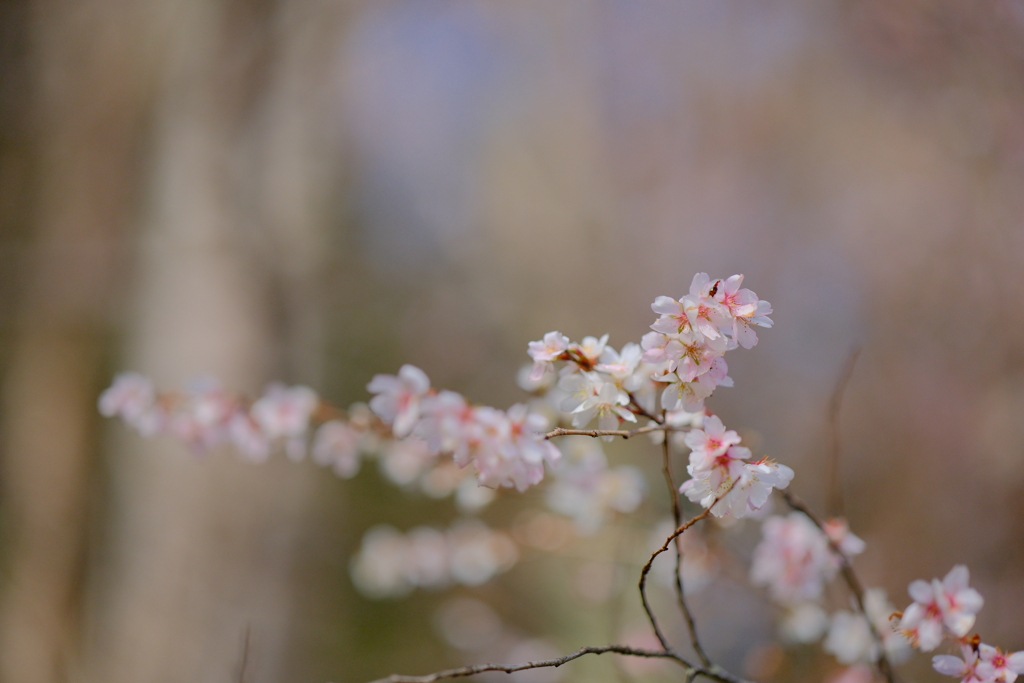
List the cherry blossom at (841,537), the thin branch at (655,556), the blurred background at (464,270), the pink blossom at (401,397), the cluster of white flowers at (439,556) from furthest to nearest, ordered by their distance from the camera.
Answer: the blurred background at (464,270)
the cluster of white flowers at (439,556)
the cherry blossom at (841,537)
the pink blossom at (401,397)
the thin branch at (655,556)

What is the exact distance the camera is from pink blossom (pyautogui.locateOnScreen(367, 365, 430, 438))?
1.44ft

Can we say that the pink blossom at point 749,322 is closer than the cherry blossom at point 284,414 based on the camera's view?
Yes

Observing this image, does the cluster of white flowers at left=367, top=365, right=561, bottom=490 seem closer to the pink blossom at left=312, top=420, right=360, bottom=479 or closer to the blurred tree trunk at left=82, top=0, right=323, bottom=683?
the pink blossom at left=312, top=420, right=360, bottom=479

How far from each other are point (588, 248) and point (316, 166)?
1.15 m

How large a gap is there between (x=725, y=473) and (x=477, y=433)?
18 cm

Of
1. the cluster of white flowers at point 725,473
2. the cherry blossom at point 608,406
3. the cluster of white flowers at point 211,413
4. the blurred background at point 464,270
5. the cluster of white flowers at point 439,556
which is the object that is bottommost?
the cluster of white flowers at point 725,473

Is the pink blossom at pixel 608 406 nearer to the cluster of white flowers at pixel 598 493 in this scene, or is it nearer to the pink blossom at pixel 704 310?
the pink blossom at pixel 704 310

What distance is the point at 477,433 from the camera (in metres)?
0.44

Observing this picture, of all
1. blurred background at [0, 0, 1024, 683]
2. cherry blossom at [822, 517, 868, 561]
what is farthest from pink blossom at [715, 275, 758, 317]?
blurred background at [0, 0, 1024, 683]

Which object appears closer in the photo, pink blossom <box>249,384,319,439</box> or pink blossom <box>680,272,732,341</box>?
pink blossom <box>680,272,732,341</box>

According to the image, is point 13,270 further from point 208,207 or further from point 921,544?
point 921,544

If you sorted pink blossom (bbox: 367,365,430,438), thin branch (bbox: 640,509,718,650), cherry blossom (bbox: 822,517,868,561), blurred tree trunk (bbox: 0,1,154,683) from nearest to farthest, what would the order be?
thin branch (bbox: 640,509,718,650), pink blossom (bbox: 367,365,430,438), cherry blossom (bbox: 822,517,868,561), blurred tree trunk (bbox: 0,1,154,683)

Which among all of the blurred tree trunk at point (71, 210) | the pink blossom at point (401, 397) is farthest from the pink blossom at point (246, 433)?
the blurred tree trunk at point (71, 210)

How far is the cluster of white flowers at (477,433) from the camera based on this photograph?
1.42 ft
